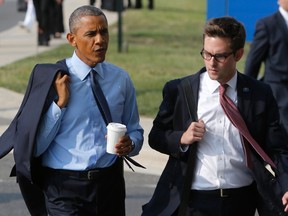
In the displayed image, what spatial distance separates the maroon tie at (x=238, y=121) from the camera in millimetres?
5172

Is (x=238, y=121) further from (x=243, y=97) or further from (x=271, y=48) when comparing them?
(x=271, y=48)

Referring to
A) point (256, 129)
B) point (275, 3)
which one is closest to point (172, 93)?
point (256, 129)

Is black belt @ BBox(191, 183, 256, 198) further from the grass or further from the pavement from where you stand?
the grass

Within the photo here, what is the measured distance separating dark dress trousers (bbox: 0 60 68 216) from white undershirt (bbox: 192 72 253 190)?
0.80 meters

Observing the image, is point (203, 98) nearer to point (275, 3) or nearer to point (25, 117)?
point (25, 117)

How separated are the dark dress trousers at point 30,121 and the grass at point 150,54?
24.5ft

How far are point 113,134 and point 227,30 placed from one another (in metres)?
0.78

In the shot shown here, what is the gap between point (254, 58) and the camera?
9242 mm

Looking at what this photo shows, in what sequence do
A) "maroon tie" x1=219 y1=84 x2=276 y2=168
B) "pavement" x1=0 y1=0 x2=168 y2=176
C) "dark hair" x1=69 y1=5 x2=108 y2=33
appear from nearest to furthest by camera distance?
"maroon tie" x1=219 y1=84 x2=276 y2=168, "dark hair" x1=69 y1=5 x2=108 y2=33, "pavement" x1=0 y1=0 x2=168 y2=176

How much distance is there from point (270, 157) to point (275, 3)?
11.8 metres

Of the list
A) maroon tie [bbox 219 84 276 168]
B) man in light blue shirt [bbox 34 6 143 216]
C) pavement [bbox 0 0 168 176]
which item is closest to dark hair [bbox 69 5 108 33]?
man in light blue shirt [bbox 34 6 143 216]

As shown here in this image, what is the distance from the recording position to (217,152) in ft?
17.0

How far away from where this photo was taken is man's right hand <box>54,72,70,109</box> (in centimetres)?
528

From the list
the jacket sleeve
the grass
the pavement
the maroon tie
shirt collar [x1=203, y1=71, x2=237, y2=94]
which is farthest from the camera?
→ the grass
